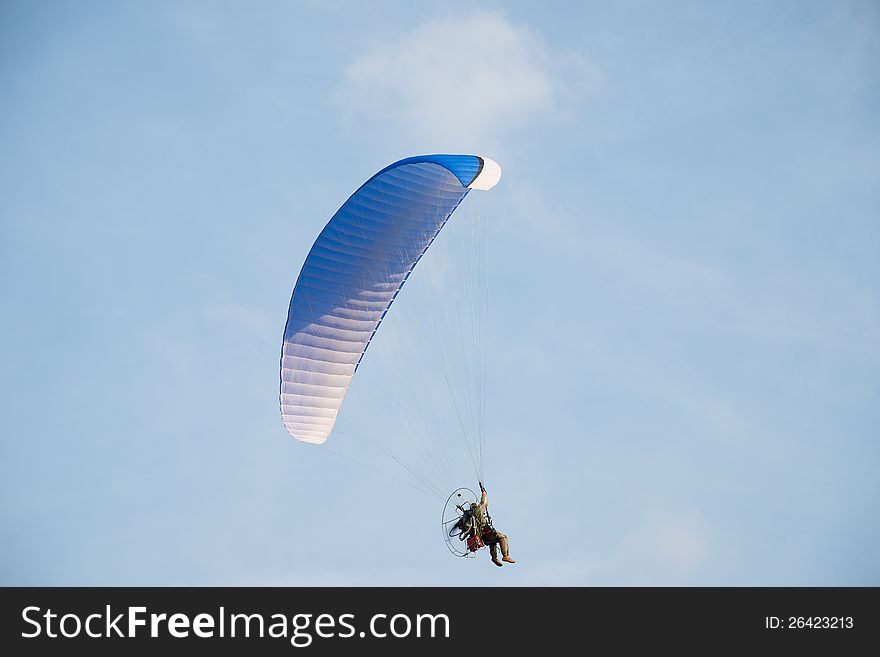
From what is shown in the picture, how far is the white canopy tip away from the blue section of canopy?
113 mm

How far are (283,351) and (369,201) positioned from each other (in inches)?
134

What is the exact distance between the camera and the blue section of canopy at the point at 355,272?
88.0 feet

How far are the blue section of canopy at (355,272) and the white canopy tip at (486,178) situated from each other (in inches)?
4.5

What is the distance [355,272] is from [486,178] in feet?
10.9

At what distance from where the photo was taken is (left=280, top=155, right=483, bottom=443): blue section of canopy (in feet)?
88.0

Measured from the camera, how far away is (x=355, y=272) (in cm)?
2736

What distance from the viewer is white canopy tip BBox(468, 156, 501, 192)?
85.7ft
